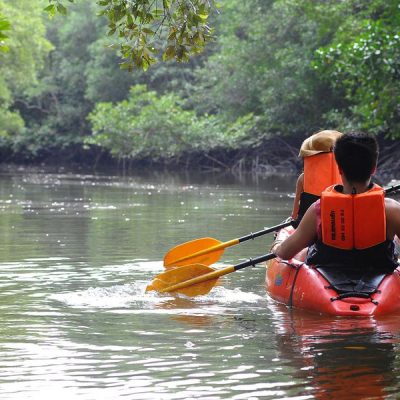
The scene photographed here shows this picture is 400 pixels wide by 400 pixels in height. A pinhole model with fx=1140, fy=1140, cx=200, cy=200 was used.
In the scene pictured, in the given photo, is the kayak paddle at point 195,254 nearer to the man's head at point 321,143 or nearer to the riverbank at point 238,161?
the man's head at point 321,143

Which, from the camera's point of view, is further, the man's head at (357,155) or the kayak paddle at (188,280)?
the kayak paddle at (188,280)

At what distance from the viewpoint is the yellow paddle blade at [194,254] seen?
1077 centimetres

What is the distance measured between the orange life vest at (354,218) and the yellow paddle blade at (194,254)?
10.3 feet

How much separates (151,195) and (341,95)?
14653 millimetres

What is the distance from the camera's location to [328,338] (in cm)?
717

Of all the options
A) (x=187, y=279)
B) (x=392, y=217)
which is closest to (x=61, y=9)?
(x=392, y=217)

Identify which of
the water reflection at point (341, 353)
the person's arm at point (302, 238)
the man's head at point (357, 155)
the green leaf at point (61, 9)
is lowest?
the water reflection at point (341, 353)

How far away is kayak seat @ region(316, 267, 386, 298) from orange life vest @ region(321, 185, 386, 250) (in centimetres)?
23

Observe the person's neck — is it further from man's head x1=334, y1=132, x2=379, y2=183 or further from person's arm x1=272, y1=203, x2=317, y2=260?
person's arm x1=272, y1=203, x2=317, y2=260

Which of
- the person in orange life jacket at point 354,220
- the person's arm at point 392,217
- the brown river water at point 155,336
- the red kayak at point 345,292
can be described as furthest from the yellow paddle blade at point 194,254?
the person's arm at point 392,217

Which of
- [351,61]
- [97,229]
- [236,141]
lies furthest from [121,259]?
[236,141]

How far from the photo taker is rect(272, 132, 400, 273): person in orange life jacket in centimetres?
738

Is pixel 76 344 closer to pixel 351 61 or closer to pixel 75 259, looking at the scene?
pixel 75 259

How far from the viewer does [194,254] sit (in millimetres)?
10758
